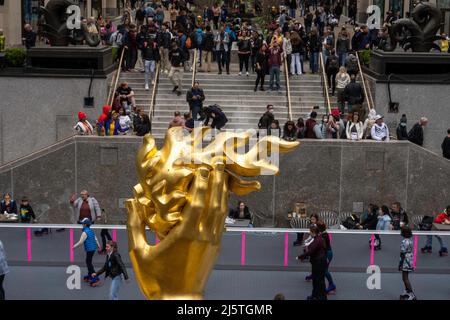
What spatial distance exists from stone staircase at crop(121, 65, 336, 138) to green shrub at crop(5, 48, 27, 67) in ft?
9.29

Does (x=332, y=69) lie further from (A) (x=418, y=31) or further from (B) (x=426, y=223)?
(B) (x=426, y=223)

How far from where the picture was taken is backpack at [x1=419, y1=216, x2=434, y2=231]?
64.2 feet

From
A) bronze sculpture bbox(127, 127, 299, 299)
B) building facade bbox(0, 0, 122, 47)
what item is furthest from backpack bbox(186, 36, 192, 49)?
bronze sculpture bbox(127, 127, 299, 299)

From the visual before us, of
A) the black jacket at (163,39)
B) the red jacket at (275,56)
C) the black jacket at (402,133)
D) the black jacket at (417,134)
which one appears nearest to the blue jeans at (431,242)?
the black jacket at (402,133)

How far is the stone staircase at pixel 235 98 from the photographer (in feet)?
83.0

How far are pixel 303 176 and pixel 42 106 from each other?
7426 millimetres

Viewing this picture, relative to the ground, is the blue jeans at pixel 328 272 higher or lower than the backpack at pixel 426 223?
lower

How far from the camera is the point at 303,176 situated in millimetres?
21844

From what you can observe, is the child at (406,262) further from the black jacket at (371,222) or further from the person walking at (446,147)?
the person walking at (446,147)

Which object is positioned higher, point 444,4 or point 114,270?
point 444,4

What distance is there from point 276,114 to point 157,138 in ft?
15.5

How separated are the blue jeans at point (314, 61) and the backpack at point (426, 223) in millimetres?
8906

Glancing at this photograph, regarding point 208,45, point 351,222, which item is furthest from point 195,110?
point 351,222

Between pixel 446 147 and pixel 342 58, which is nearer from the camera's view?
pixel 446 147
